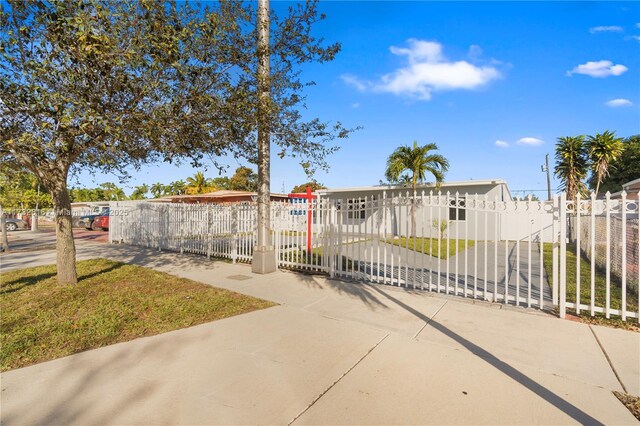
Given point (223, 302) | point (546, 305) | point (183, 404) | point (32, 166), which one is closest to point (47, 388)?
point (183, 404)

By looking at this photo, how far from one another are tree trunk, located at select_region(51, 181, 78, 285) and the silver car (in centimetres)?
2452

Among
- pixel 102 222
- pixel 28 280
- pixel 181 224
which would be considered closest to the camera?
pixel 28 280

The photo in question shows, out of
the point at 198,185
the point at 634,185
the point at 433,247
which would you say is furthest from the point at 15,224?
the point at 634,185

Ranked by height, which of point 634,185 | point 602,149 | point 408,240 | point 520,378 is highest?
point 602,149

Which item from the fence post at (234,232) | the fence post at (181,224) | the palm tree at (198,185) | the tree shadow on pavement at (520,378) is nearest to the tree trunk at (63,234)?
the fence post at (234,232)

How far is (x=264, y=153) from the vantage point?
7.75 meters

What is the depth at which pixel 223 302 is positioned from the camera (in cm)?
580

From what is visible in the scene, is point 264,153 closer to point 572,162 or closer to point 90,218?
point 572,162

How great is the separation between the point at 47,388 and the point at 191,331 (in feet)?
5.35

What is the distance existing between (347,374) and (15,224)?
31.3 m

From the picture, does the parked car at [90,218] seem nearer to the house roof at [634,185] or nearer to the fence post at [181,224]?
the fence post at [181,224]

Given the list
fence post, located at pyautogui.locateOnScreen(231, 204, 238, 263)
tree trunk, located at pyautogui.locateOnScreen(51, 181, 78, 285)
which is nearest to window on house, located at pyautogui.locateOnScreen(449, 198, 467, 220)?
fence post, located at pyautogui.locateOnScreen(231, 204, 238, 263)

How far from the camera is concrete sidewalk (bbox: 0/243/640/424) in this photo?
8.73 ft

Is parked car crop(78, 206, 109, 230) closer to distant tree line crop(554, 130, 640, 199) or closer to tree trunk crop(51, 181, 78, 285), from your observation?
tree trunk crop(51, 181, 78, 285)
